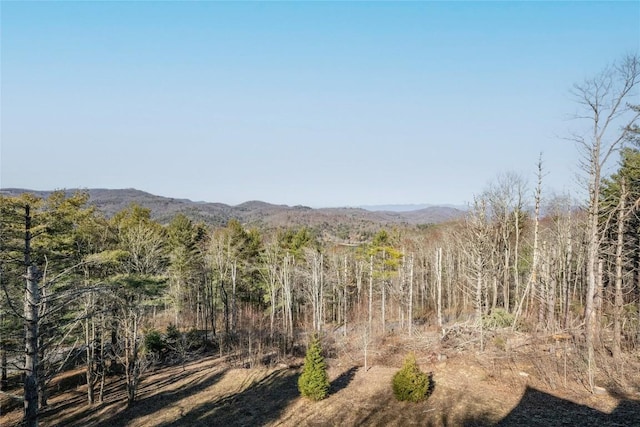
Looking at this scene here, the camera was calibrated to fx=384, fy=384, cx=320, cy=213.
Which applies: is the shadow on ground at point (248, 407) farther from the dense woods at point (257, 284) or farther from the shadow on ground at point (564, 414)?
the shadow on ground at point (564, 414)

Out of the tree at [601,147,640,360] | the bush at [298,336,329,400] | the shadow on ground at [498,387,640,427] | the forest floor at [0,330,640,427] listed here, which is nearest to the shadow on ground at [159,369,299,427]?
the forest floor at [0,330,640,427]

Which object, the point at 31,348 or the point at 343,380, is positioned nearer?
the point at 31,348

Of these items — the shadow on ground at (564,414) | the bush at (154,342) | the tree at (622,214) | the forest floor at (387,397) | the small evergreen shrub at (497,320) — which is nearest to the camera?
the shadow on ground at (564,414)

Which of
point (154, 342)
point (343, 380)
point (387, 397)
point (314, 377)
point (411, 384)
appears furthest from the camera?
point (154, 342)

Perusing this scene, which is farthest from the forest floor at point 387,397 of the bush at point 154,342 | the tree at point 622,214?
the bush at point 154,342

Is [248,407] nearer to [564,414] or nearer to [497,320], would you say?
[564,414]

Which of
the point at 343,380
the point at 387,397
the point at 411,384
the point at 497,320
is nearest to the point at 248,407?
the point at 343,380

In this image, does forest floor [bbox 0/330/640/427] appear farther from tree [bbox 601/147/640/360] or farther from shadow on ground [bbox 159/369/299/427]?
tree [bbox 601/147/640/360]
